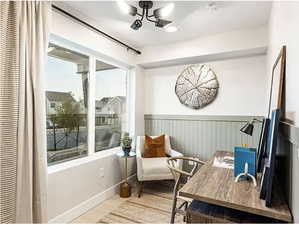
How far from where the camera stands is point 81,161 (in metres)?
2.36

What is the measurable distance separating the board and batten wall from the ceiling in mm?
651

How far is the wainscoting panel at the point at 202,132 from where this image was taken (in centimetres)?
282

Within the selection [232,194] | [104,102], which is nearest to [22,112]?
[104,102]

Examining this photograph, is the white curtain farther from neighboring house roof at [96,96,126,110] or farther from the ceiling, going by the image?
neighboring house roof at [96,96,126,110]

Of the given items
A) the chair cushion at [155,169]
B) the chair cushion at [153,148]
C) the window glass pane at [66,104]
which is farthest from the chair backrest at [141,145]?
the window glass pane at [66,104]

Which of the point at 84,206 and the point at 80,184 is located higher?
the point at 80,184

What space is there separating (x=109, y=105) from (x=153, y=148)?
3.46ft

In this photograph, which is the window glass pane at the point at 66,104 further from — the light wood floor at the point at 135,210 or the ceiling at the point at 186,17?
the light wood floor at the point at 135,210

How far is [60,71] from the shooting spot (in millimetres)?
2197

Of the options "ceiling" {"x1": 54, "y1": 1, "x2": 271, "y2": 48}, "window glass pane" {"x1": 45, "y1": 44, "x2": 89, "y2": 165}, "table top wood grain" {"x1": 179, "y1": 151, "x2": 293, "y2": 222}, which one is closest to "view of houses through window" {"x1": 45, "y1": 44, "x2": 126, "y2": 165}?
"window glass pane" {"x1": 45, "y1": 44, "x2": 89, "y2": 165}

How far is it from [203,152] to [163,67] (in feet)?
5.75

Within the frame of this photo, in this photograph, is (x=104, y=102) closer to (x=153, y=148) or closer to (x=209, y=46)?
(x=153, y=148)

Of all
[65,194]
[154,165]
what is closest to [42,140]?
[65,194]

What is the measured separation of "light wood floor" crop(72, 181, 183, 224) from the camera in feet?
7.00
